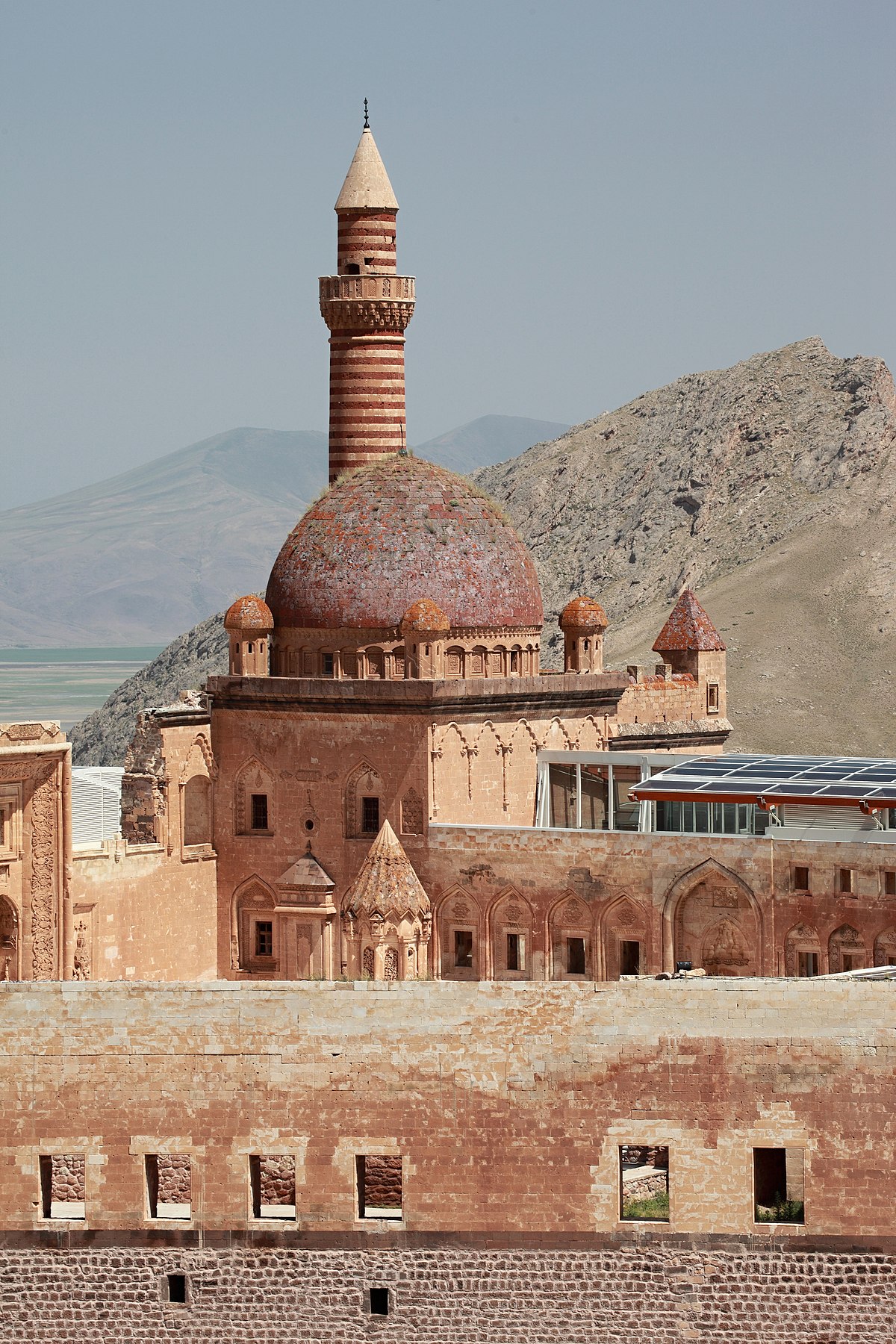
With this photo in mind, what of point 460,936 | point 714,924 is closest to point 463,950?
point 460,936

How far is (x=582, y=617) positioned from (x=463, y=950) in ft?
22.3

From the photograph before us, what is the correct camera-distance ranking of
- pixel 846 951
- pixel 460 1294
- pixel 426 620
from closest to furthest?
1. pixel 460 1294
2. pixel 846 951
3. pixel 426 620

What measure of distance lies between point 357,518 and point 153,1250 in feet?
53.5

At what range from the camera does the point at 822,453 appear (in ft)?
422

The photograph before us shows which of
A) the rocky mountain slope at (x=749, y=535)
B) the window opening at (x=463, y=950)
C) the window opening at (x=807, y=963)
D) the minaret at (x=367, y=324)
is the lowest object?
the window opening at (x=807, y=963)

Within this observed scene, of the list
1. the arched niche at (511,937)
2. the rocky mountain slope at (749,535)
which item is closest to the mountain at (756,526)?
the rocky mountain slope at (749,535)

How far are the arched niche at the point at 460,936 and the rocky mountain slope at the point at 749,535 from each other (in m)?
53.1

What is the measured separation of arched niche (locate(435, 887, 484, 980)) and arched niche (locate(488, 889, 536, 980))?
0.23 m

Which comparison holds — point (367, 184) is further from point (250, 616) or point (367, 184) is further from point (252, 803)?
point (252, 803)

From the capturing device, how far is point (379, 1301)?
1132 inches

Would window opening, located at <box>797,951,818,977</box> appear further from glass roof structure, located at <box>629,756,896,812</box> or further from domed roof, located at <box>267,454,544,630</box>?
domed roof, located at <box>267,454,544,630</box>

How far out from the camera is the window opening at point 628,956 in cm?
3912

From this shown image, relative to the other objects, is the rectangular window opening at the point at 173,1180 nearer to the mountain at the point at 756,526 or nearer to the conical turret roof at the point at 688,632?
the conical turret roof at the point at 688,632

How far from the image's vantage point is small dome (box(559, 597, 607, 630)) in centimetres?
4469
